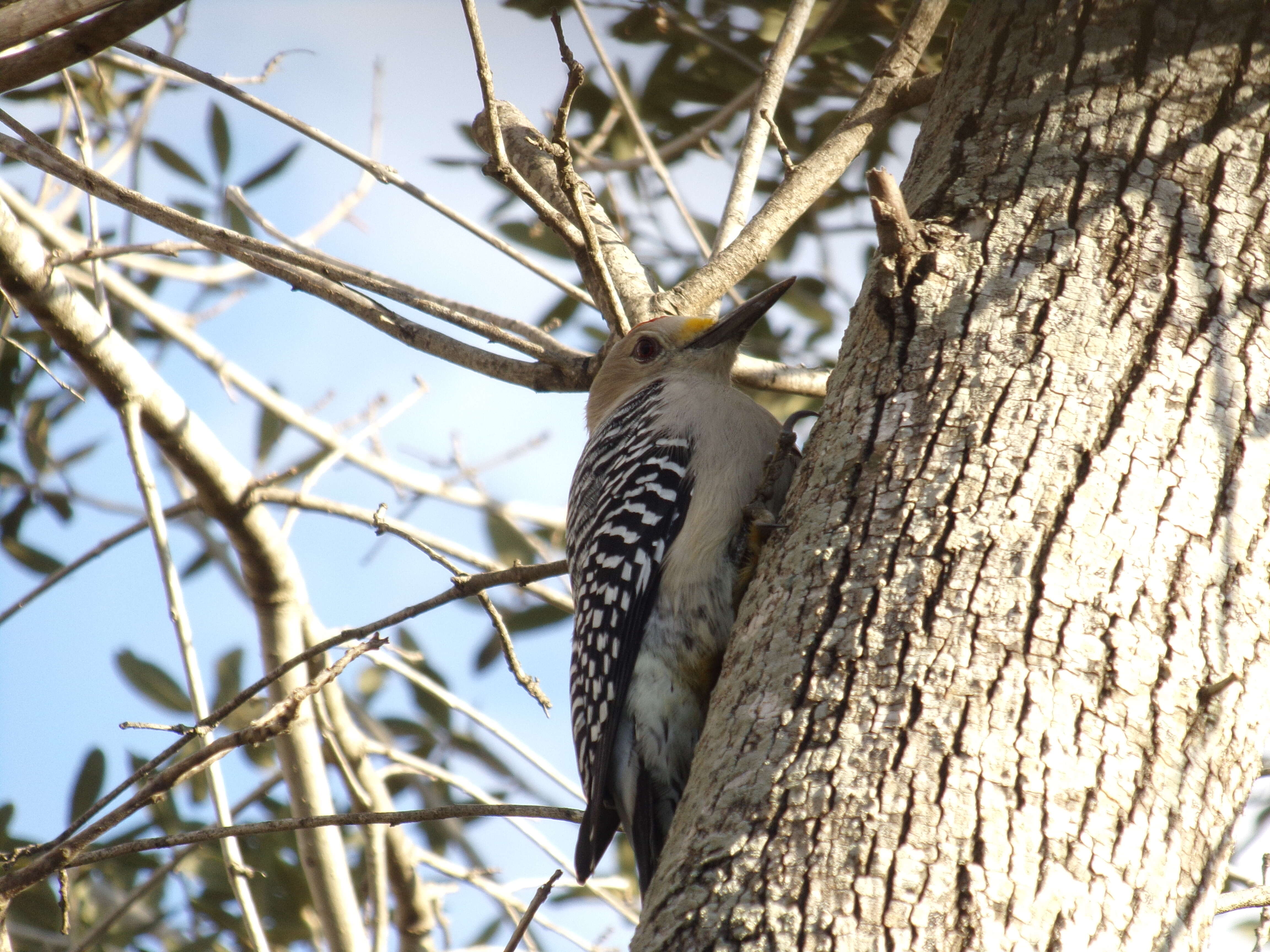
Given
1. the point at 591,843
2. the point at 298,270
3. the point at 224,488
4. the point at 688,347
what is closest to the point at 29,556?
the point at 224,488

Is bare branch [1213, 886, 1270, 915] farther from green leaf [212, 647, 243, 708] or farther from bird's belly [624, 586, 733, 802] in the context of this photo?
green leaf [212, 647, 243, 708]

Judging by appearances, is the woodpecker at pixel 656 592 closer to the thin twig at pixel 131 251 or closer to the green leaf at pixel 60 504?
the thin twig at pixel 131 251

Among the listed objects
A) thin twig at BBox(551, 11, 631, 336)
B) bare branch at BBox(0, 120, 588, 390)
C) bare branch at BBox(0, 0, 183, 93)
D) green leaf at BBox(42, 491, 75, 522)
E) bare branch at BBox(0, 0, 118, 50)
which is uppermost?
thin twig at BBox(551, 11, 631, 336)

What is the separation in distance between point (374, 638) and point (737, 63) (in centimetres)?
369

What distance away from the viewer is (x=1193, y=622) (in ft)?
5.91

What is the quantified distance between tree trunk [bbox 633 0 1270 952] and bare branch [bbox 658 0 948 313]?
938 millimetres

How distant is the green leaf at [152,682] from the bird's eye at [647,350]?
3050 mm

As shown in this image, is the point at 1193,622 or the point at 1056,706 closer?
the point at 1056,706

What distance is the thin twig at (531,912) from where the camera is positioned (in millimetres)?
2094

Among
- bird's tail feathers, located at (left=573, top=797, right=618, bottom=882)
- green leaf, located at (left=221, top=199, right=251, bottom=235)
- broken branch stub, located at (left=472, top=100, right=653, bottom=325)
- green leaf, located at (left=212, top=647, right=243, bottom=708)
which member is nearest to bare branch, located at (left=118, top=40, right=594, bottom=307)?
broken branch stub, located at (left=472, top=100, right=653, bottom=325)

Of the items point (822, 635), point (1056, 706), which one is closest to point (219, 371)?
point (822, 635)

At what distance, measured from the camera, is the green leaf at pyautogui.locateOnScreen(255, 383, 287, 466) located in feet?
19.0

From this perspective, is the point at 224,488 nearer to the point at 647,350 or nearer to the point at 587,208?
the point at 587,208

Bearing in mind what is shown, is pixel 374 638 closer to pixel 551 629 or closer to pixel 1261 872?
pixel 1261 872
